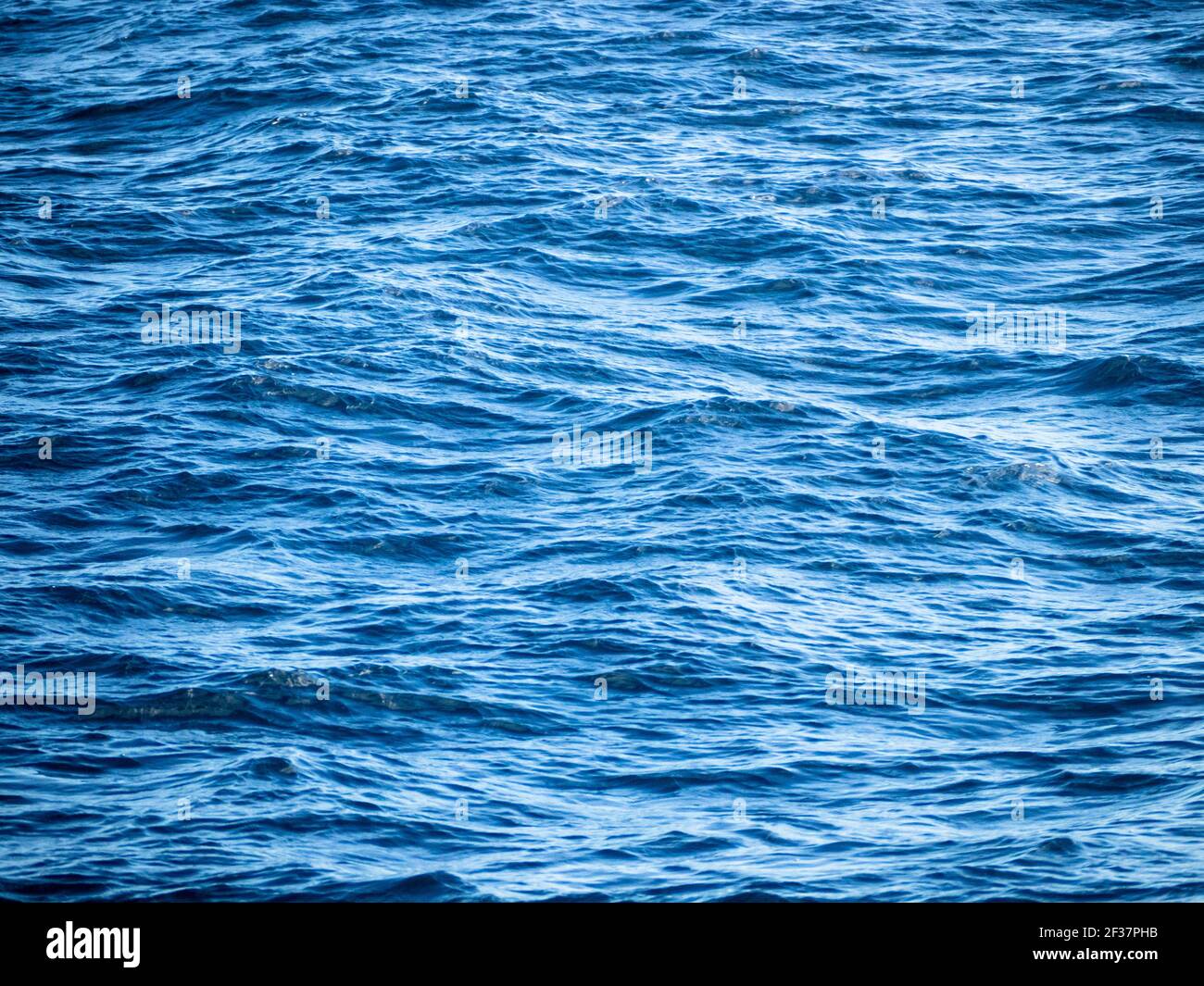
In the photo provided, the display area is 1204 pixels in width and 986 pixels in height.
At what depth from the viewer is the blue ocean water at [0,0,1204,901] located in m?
24.8

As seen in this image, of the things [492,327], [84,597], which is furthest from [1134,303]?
[84,597]

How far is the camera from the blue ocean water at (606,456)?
24844 millimetres

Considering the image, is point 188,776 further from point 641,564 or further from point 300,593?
point 641,564

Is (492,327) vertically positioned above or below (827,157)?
below

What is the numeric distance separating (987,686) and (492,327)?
75.2ft

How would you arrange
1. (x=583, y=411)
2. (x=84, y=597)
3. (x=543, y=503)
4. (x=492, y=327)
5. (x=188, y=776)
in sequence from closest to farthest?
(x=188, y=776)
(x=84, y=597)
(x=543, y=503)
(x=583, y=411)
(x=492, y=327)

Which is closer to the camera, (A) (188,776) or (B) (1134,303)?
(A) (188,776)

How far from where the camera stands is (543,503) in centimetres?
3744

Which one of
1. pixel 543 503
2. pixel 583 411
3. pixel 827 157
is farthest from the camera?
pixel 827 157

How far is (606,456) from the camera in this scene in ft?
132
